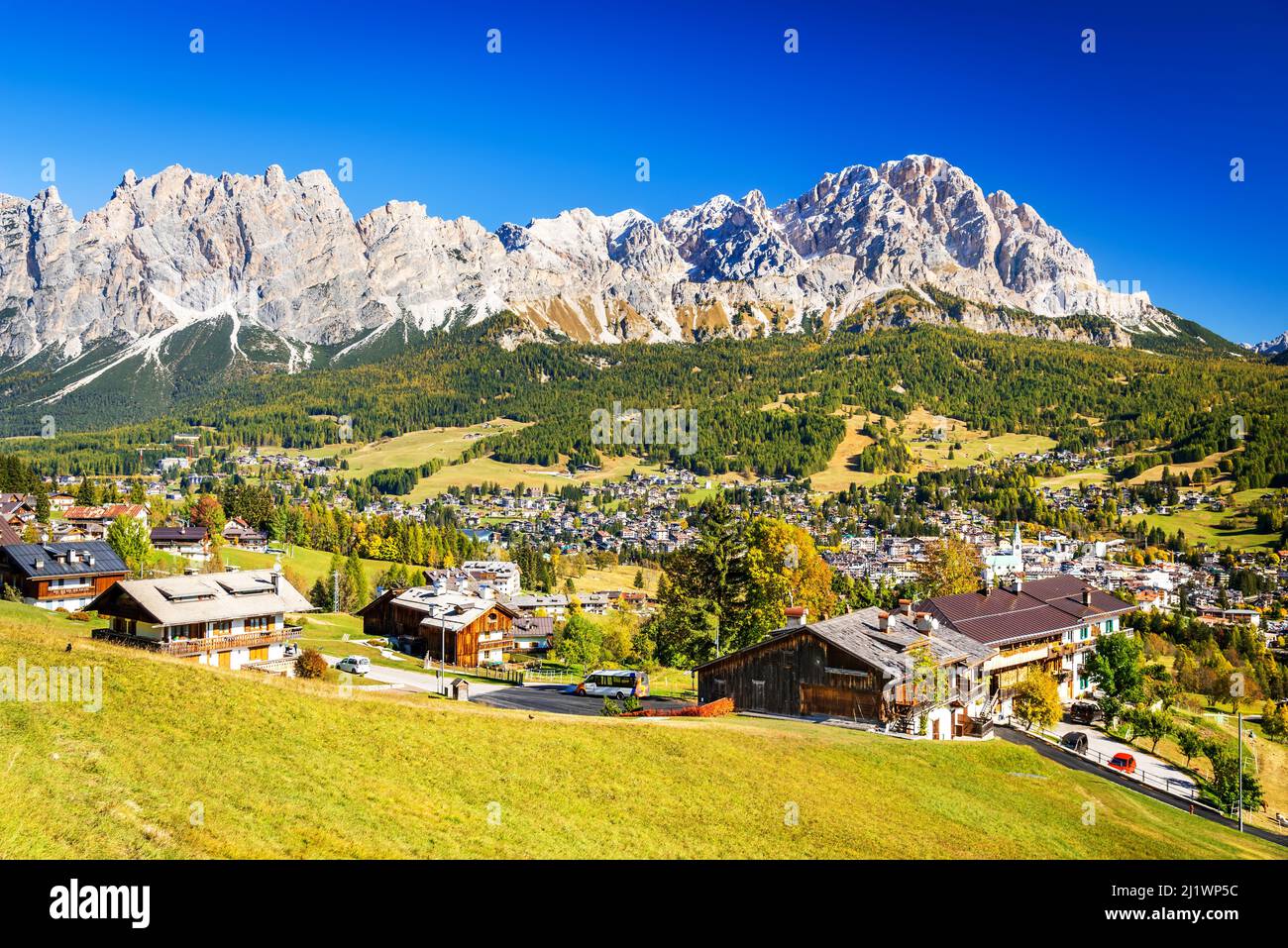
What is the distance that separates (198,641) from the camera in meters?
59.5

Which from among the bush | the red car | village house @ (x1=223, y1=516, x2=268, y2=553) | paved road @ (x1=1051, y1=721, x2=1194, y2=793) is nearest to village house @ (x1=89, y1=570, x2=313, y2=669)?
the bush

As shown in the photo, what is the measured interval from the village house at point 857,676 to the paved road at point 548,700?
15.7 feet

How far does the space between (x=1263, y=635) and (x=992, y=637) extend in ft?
305

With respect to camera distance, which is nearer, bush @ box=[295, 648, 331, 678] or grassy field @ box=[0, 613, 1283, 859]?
grassy field @ box=[0, 613, 1283, 859]

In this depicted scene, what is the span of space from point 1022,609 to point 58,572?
82979 mm

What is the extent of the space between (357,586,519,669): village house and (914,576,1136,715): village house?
1608 inches

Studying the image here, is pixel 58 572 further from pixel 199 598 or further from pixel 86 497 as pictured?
pixel 86 497

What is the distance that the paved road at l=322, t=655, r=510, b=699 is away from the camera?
58812mm

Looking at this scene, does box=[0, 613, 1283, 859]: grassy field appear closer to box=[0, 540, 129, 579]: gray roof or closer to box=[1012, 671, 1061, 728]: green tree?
box=[1012, 671, 1061, 728]: green tree

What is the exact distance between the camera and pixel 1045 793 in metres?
36.4

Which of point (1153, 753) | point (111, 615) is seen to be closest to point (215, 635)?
point (111, 615)
